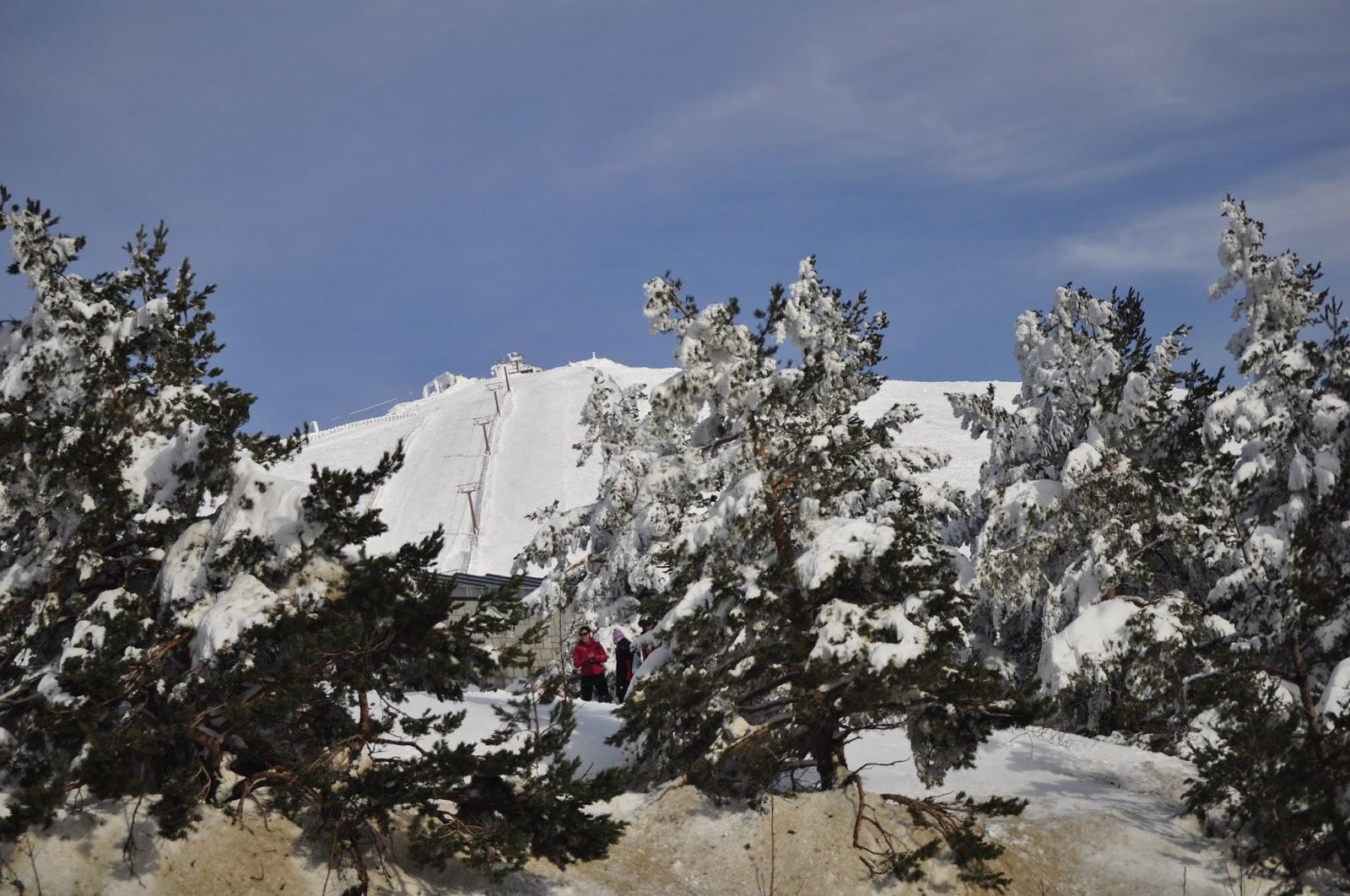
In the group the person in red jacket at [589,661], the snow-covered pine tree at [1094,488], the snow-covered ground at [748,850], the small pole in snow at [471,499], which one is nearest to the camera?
the snow-covered ground at [748,850]

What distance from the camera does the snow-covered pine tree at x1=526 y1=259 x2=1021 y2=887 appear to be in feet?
36.8

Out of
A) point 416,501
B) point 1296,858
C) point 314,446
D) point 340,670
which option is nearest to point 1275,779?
point 1296,858

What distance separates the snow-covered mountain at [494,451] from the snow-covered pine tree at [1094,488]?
32.7 meters

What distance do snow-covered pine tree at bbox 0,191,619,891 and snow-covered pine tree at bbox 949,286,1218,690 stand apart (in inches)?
444

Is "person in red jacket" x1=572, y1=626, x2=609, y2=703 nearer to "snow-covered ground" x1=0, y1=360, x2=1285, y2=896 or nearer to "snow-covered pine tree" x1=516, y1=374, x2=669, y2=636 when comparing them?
"snow-covered pine tree" x1=516, y1=374, x2=669, y2=636

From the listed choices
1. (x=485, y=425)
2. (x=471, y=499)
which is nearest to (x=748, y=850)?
(x=471, y=499)

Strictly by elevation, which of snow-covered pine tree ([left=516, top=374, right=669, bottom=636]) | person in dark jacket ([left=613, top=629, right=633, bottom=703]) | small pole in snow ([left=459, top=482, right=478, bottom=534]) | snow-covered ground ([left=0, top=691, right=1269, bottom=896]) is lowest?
snow-covered ground ([left=0, top=691, right=1269, bottom=896])

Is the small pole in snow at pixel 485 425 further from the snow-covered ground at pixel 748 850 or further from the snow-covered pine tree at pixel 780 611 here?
the snow-covered ground at pixel 748 850

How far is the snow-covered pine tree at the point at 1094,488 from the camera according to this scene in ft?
60.7

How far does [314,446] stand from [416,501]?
36.3 meters

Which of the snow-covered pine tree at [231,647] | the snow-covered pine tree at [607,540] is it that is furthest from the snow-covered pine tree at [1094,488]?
the snow-covered pine tree at [231,647]

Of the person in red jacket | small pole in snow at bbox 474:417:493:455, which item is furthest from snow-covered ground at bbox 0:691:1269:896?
small pole in snow at bbox 474:417:493:455

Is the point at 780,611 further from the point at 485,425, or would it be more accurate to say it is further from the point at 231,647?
the point at 485,425

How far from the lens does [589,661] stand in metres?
20.3
